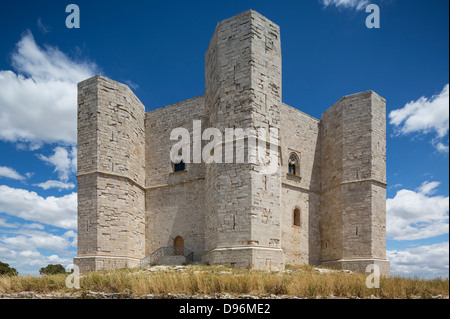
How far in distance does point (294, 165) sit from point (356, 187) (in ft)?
11.0

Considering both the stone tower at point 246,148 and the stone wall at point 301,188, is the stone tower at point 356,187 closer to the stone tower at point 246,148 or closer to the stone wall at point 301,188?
the stone wall at point 301,188

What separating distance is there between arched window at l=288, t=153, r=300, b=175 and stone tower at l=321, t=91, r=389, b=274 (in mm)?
1781

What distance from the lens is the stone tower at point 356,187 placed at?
52.9ft

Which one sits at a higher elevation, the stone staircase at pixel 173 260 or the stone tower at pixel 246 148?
the stone tower at pixel 246 148

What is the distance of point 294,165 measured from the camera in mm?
18250

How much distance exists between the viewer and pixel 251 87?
1330cm

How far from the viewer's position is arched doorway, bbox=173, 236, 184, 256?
16484 millimetres

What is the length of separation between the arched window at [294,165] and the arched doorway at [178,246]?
683 centimetres

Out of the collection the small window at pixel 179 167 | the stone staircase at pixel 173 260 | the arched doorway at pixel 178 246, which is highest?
the small window at pixel 179 167

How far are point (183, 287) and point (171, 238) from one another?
8.97 m

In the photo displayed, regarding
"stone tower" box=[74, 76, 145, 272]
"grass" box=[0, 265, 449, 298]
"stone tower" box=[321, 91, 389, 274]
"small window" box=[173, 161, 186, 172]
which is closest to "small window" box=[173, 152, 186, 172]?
"small window" box=[173, 161, 186, 172]

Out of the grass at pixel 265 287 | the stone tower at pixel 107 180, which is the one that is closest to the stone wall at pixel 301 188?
the stone tower at pixel 107 180

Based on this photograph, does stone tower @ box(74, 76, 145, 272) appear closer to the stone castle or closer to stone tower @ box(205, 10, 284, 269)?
the stone castle
